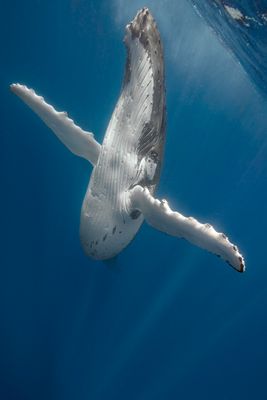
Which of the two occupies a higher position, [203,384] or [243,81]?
[243,81]

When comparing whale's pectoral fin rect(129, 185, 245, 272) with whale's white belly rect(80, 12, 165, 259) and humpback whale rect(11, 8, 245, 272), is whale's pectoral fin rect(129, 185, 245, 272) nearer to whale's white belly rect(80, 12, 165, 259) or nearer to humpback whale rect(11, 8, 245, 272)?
humpback whale rect(11, 8, 245, 272)

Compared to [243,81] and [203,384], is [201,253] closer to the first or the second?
[203,384]

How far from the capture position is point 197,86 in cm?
2148

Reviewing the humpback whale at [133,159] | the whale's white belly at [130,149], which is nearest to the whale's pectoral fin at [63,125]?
the humpback whale at [133,159]

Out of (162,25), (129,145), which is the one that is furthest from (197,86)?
(129,145)

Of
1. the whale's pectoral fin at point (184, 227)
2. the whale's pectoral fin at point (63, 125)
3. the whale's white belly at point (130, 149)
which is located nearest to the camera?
the whale's pectoral fin at point (184, 227)

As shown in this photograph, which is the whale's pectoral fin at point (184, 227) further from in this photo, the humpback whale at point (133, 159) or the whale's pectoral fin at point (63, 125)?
the whale's pectoral fin at point (63, 125)

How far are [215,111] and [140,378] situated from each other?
14.8m

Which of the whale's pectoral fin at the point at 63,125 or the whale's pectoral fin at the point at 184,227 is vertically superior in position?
the whale's pectoral fin at the point at 63,125

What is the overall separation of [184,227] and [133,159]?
4.19 ft

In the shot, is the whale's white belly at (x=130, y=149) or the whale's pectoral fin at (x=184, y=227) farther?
Answer: the whale's white belly at (x=130, y=149)

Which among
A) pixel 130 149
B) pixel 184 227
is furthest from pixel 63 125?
pixel 184 227

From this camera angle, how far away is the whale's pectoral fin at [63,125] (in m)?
5.58

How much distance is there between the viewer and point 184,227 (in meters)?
4.06
